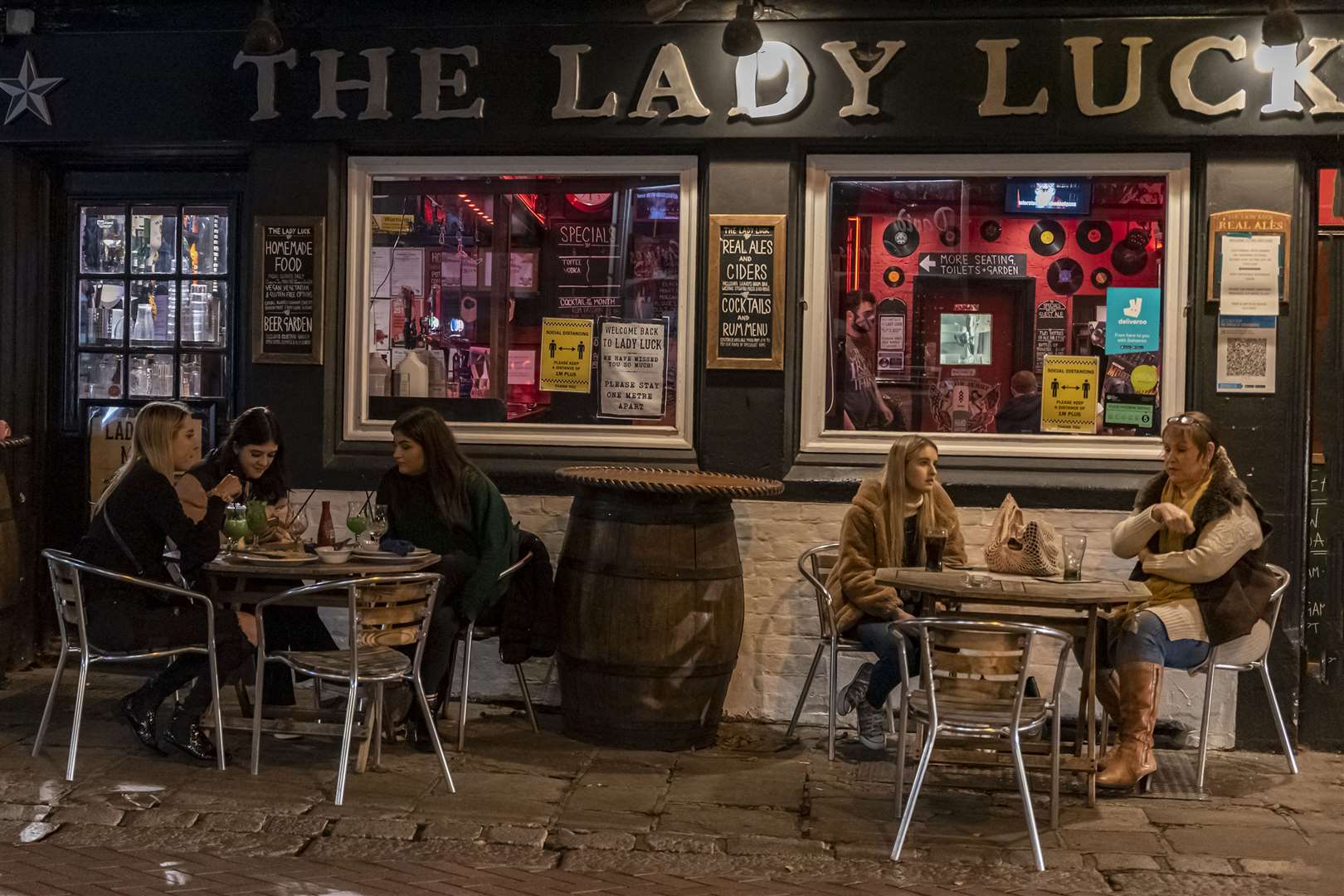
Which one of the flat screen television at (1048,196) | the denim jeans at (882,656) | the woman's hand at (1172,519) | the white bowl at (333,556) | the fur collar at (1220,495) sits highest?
the flat screen television at (1048,196)

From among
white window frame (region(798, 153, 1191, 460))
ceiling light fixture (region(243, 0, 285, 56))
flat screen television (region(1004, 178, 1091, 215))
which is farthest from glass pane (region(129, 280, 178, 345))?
flat screen television (region(1004, 178, 1091, 215))

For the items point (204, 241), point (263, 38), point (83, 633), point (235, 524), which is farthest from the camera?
point (204, 241)

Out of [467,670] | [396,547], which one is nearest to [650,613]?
[467,670]

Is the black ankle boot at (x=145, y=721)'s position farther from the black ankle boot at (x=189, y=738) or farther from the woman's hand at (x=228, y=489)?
the woman's hand at (x=228, y=489)

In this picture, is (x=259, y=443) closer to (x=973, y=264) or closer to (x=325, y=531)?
(x=325, y=531)

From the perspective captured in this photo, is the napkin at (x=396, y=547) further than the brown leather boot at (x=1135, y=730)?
Yes

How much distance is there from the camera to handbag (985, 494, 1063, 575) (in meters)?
5.80

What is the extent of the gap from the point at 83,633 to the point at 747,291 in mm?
3257

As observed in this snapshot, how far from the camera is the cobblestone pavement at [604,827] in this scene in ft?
15.4

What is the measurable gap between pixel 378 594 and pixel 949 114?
11.4ft

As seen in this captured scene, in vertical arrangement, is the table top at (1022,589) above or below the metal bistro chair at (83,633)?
above

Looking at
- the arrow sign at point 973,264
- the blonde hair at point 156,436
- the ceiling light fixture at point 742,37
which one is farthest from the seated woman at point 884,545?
the blonde hair at point 156,436

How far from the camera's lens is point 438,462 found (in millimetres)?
6258

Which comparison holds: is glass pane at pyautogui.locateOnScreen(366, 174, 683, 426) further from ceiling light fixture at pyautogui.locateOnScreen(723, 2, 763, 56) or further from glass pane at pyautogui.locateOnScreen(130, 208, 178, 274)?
glass pane at pyautogui.locateOnScreen(130, 208, 178, 274)
